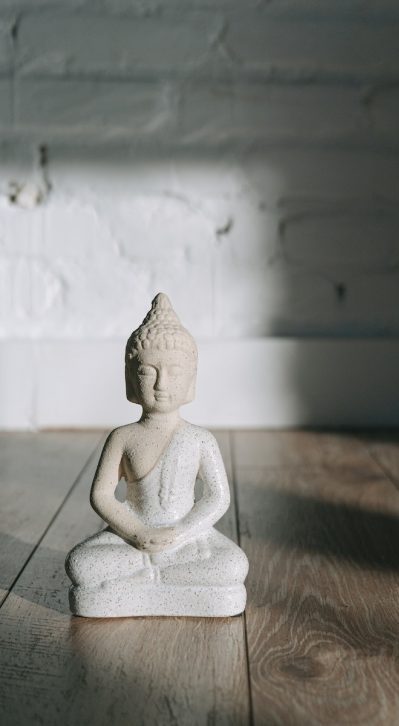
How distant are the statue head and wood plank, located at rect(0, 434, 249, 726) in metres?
0.33

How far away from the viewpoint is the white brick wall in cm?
276

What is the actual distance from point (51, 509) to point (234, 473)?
0.53 metres

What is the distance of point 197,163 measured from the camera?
110 inches

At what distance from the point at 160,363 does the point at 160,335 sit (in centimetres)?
4

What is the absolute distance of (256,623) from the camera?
4.05 feet

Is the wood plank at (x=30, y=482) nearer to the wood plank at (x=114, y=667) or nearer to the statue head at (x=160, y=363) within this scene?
the wood plank at (x=114, y=667)

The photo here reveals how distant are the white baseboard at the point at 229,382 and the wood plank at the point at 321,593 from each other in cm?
55

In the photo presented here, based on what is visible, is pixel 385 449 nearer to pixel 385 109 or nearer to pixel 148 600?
pixel 385 109

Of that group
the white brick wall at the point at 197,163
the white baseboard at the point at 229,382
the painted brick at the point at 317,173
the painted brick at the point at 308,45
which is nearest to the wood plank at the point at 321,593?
the white baseboard at the point at 229,382

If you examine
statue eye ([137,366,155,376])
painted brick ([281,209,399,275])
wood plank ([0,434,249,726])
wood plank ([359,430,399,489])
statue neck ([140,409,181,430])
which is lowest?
wood plank ([0,434,249,726])

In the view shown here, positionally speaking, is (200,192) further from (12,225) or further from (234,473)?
(234,473)

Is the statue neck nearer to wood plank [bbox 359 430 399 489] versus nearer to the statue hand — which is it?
the statue hand

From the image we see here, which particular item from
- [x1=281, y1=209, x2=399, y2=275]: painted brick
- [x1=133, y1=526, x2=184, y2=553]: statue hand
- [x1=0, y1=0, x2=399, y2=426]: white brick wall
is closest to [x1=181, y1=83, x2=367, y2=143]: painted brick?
[x1=0, y1=0, x2=399, y2=426]: white brick wall

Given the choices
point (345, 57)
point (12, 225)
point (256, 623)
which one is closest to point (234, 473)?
point (256, 623)
